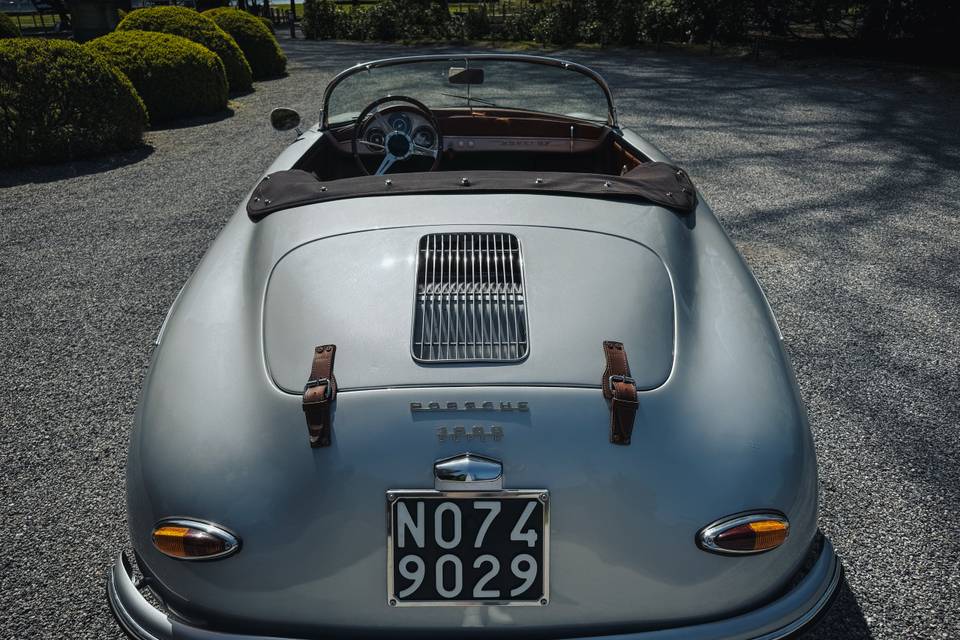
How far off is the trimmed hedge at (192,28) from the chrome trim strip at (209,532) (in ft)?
36.1

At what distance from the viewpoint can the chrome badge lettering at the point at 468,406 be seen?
1.56 m

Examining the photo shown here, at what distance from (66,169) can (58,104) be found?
676 millimetres

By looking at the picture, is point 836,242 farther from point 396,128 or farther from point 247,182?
point 247,182

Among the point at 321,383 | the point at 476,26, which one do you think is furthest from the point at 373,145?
the point at 476,26

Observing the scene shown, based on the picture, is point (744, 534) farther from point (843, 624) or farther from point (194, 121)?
point (194, 121)

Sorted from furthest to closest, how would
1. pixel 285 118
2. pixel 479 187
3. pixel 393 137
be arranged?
1. pixel 285 118
2. pixel 393 137
3. pixel 479 187

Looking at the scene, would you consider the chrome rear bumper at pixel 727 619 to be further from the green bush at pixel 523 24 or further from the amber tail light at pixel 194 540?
the green bush at pixel 523 24

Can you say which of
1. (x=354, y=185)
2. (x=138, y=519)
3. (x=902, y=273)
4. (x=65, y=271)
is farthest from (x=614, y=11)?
(x=138, y=519)

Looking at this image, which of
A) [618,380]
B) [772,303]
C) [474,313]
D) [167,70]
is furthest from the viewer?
[167,70]

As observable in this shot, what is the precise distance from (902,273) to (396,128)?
3.56m

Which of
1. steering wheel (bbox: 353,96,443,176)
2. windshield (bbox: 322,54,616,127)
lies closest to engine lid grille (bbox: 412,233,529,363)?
steering wheel (bbox: 353,96,443,176)

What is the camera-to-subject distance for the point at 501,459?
4.93ft

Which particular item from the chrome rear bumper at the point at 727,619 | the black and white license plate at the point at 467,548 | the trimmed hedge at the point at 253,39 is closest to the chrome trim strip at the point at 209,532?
the chrome rear bumper at the point at 727,619

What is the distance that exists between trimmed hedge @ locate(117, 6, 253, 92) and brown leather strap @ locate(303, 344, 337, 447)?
35.7 feet
